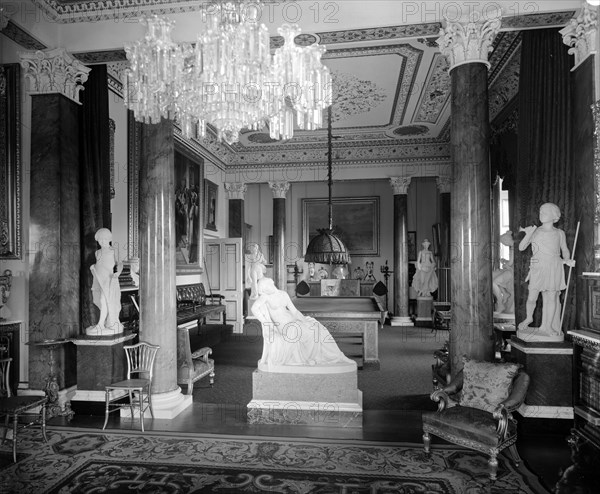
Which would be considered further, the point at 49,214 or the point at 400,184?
the point at 400,184

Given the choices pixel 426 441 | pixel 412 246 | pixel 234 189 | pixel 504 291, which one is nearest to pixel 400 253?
pixel 412 246

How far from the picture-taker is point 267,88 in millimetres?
4332

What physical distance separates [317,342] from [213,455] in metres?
1.69

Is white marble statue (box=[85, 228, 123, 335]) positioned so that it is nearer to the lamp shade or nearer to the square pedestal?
the lamp shade

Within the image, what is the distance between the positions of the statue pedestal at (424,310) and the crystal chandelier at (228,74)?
9.84m

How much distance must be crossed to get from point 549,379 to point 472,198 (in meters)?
2.05

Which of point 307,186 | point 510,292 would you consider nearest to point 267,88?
point 510,292

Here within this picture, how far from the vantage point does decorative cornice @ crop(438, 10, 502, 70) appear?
199 inches

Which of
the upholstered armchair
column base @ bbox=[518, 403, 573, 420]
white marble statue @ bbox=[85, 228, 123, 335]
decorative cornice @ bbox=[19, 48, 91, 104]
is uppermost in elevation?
decorative cornice @ bbox=[19, 48, 91, 104]

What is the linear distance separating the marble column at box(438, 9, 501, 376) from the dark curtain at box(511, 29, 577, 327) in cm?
57

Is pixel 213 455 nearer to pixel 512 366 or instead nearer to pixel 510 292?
pixel 512 366

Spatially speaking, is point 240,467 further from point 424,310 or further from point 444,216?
point 444,216

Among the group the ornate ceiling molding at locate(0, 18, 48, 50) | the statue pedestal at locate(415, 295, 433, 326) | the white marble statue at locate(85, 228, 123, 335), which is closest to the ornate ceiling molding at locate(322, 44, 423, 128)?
the ornate ceiling molding at locate(0, 18, 48, 50)

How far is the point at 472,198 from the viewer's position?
5090mm
